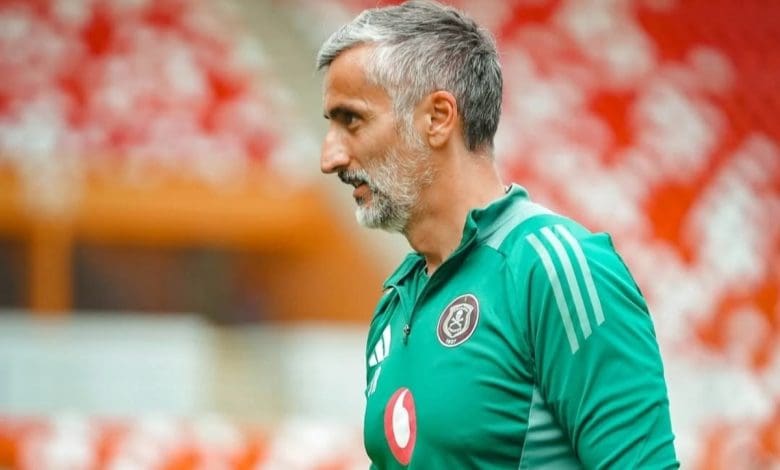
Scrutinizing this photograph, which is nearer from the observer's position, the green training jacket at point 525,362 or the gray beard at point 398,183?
the green training jacket at point 525,362

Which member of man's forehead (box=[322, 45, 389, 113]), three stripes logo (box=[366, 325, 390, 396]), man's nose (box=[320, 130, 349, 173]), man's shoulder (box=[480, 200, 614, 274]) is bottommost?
three stripes logo (box=[366, 325, 390, 396])

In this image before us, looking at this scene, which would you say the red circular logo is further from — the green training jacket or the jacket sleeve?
the jacket sleeve

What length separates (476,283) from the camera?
4.58 feet

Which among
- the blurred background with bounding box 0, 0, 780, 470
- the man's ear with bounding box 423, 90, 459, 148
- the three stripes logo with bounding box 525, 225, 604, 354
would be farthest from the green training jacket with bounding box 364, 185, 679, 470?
the blurred background with bounding box 0, 0, 780, 470

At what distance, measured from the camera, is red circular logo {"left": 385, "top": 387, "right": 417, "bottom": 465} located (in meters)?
1.40

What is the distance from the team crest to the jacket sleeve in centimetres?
8

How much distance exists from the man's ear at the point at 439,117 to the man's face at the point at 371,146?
2 centimetres

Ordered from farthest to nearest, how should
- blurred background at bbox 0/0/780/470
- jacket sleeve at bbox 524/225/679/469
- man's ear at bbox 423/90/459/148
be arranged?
1. blurred background at bbox 0/0/780/470
2. man's ear at bbox 423/90/459/148
3. jacket sleeve at bbox 524/225/679/469

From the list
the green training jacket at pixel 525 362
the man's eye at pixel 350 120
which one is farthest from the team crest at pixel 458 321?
the man's eye at pixel 350 120

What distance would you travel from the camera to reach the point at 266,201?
21.7 feet

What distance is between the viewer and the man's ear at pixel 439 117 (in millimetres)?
1469

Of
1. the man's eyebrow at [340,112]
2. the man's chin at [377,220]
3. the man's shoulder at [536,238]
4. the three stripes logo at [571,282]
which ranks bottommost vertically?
the three stripes logo at [571,282]

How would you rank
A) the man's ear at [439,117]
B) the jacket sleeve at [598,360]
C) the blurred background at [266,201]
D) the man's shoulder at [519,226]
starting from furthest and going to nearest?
the blurred background at [266,201], the man's ear at [439,117], the man's shoulder at [519,226], the jacket sleeve at [598,360]

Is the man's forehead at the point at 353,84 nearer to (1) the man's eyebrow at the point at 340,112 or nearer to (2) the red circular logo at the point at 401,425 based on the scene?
(1) the man's eyebrow at the point at 340,112
